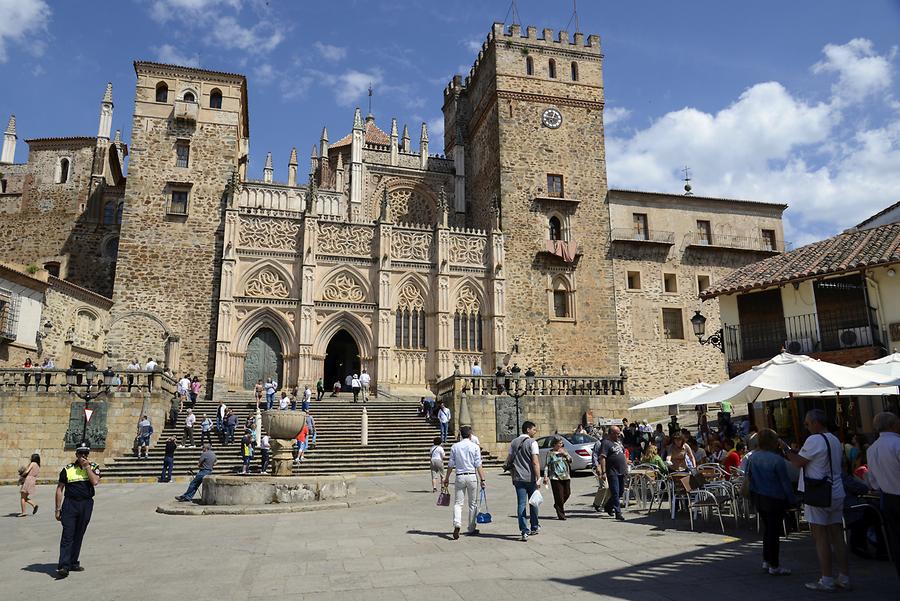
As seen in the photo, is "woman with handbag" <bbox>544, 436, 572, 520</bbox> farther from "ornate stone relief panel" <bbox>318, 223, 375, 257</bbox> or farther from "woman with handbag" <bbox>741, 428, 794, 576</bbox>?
"ornate stone relief panel" <bbox>318, 223, 375, 257</bbox>

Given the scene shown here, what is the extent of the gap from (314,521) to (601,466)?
17.1ft

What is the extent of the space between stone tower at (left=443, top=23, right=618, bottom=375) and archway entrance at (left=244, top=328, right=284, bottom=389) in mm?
10932

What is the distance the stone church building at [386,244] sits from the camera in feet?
99.8

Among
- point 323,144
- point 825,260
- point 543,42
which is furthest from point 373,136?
→ point 825,260

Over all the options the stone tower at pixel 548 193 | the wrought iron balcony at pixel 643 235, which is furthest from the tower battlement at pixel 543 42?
the wrought iron balcony at pixel 643 235

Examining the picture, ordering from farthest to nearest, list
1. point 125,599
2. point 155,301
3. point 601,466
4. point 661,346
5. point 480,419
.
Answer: point 661,346 < point 155,301 < point 480,419 < point 601,466 < point 125,599

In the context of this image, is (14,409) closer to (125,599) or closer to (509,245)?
(125,599)

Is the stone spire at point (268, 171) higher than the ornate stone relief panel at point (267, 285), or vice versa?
the stone spire at point (268, 171)

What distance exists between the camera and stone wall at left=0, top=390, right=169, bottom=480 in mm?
20969

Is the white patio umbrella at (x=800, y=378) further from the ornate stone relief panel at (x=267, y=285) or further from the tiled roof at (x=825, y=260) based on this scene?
the ornate stone relief panel at (x=267, y=285)

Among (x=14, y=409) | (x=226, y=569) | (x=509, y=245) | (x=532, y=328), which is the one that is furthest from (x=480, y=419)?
(x=226, y=569)

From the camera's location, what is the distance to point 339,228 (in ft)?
106

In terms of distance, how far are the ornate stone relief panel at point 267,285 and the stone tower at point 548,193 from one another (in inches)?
421

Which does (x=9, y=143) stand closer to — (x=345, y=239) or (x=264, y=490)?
(x=345, y=239)
